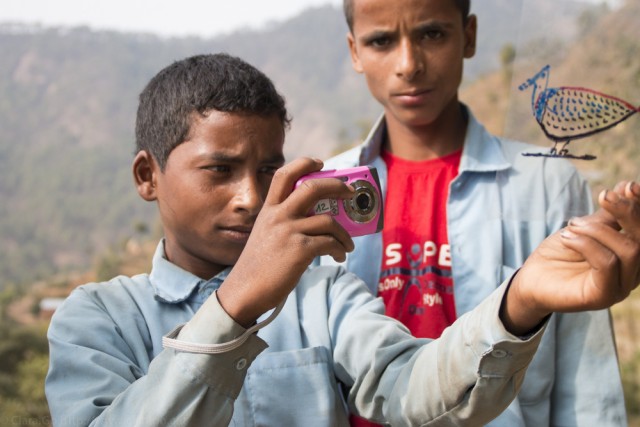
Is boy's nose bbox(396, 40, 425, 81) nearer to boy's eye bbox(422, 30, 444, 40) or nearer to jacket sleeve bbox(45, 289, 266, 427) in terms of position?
boy's eye bbox(422, 30, 444, 40)

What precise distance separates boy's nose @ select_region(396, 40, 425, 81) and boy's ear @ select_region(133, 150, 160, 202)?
78 centimetres

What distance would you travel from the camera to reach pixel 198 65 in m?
1.96

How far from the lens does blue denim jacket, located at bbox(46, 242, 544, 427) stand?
1.40 metres

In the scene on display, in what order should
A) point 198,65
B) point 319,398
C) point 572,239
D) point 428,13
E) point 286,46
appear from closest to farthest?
1. point 572,239
2. point 319,398
3. point 198,65
4. point 428,13
5. point 286,46

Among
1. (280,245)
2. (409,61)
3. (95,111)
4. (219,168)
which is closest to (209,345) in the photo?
(280,245)

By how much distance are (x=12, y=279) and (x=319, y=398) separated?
39.1 metres

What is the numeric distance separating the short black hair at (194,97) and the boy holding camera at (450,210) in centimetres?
52

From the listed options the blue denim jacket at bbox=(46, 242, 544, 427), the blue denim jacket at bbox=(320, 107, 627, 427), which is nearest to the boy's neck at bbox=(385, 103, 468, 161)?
the blue denim jacket at bbox=(320, 107, 627, 427)

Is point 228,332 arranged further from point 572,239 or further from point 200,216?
point 572,239

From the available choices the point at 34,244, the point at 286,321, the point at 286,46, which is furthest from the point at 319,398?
the point at 286,46

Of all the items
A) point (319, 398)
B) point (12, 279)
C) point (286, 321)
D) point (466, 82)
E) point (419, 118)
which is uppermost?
point (466, 82)

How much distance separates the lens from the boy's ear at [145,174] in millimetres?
1971

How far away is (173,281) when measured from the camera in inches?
73.4

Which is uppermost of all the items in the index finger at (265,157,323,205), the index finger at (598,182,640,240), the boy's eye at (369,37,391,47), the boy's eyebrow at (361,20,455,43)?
the boy's eyebrow at (361,20,455,43)
